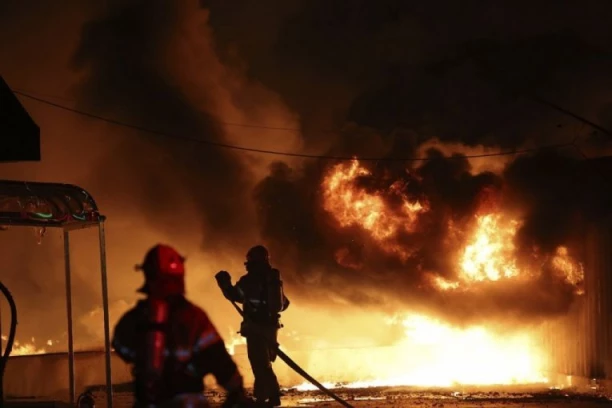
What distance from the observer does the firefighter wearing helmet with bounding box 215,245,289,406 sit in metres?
13.1

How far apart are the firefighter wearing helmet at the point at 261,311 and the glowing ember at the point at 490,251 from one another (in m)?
6.89

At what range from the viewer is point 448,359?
68.5ft

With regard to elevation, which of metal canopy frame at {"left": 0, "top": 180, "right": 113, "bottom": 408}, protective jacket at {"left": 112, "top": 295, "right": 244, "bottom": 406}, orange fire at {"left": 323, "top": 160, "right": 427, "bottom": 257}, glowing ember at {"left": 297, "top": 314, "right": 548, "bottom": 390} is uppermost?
orange fire at {"left": 323, "top": 160, "right": 427, "bottom": 257}

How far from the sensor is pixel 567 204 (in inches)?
725

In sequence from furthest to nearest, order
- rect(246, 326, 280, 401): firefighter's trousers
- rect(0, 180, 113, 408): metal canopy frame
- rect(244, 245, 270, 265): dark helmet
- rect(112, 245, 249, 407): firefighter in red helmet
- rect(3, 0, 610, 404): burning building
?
rect(3, 0, 610, 404): burning building → rect(246, 326, 280, 401): firefighter's trousers → rect(244, 245, 270, 265): dark helmet → rect(0, 180, 113, 408): metal canopy frame → rect(112, 245, 249, 407): firefighter in red helmet

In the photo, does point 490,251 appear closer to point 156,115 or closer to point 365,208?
point 365,208

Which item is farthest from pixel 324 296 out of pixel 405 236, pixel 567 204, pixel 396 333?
pixel 567 204

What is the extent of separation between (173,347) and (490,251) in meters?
14.0

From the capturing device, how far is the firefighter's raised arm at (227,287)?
499 inches

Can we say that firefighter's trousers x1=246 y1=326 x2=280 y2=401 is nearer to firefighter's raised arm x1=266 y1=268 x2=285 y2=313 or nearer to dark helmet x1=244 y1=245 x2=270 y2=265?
firefighter's raised arm x1=266 y1=268 x2=285 y2=313

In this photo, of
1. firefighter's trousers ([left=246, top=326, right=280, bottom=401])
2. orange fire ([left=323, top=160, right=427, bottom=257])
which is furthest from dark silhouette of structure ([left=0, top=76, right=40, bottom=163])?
orange fire ([left=323, top=160, right=427, bottom=257])

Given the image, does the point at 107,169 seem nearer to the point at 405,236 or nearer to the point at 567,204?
the point at 405,236

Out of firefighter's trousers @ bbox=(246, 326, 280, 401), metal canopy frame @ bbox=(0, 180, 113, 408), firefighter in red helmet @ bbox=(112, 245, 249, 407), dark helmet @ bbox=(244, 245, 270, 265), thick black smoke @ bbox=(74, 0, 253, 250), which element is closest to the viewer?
firefighter in red helmet @ bbox=(112, 245, 249, 407)

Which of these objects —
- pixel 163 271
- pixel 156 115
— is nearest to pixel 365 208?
pixel 156 115
